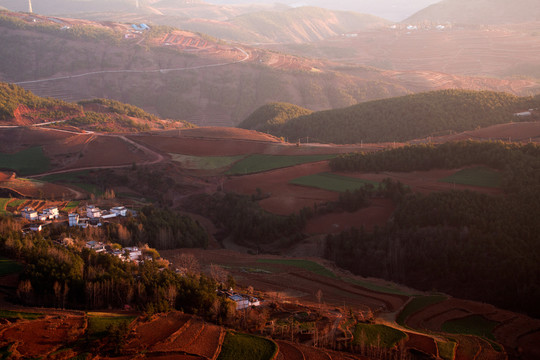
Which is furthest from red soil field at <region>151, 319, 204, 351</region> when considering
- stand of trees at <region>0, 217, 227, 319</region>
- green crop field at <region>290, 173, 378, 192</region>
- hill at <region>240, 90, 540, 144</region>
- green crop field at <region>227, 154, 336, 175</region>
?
hill at <region>240, 90, 540, 144</region>

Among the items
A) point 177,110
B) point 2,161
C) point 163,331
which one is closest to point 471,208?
point 163,331

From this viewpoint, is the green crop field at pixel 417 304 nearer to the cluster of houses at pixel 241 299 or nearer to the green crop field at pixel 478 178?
the cluster of houses at pixel 241 299

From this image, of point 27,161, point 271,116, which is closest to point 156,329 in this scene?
point 27,161

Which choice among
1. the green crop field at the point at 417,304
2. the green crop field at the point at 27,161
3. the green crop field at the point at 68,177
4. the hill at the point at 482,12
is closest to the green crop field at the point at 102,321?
the green crop field at the point at 417,304

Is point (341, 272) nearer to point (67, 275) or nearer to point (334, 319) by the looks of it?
point (334, 319)

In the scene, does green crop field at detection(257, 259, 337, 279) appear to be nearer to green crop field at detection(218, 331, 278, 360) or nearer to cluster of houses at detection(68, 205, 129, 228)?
cluster of houses at detection(68, 205, 129, 228)

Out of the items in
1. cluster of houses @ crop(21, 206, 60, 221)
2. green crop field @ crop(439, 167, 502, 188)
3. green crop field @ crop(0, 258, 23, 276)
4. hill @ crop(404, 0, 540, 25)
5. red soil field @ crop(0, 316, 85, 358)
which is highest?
hill @ crop(404, 0, 540, 25)
